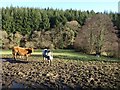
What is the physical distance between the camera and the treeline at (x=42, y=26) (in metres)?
32.0

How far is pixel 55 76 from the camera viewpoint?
1352cm

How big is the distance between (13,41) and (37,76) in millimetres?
19083

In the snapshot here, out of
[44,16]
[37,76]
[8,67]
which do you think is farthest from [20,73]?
[44,16]

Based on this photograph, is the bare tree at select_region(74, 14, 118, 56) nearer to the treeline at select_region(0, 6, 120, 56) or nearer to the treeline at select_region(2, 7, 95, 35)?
the treeline at select_region(0, 6, 120, 56)

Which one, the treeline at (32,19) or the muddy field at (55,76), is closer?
the muddy field at (55,76)

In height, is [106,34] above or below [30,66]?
above

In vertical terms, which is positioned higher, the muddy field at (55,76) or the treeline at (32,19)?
the treeline at (32,19)

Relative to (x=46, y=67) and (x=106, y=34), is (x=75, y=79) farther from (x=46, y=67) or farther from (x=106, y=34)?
(x=106, y=34)

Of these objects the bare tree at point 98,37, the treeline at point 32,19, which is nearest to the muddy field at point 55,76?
the bare tree at point 98,37

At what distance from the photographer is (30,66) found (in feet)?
54.2

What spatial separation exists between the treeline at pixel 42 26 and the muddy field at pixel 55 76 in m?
14.1

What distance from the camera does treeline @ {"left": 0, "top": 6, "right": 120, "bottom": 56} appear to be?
31984mm

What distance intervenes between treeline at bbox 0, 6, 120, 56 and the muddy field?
14.1 meters

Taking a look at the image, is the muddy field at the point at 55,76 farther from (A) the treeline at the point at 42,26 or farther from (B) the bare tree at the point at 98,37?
(A) the treeline at the point at 42,26
